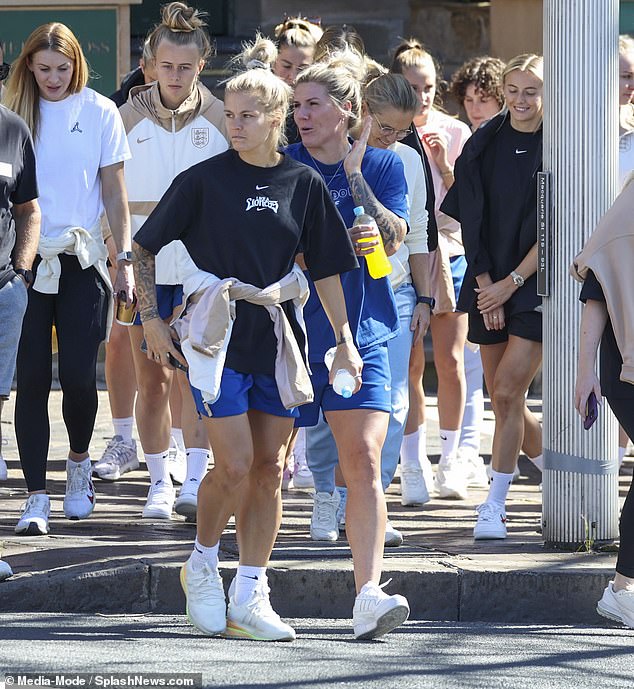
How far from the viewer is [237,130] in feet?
18.2

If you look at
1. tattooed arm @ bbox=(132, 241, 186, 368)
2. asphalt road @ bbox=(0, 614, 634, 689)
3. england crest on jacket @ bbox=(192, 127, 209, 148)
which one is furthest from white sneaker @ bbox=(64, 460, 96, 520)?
tattooed arm @ bbox=(132, 241, 186, 368)

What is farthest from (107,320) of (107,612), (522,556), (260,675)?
(260,675)

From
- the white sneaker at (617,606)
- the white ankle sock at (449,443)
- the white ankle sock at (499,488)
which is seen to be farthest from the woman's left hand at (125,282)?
the white sneaker at (617,606)

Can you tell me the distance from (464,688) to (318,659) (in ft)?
1.83

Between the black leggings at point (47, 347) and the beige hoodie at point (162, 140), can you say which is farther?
the beige hoodie at point (162, 140)

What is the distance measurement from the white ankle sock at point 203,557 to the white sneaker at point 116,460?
2729mm

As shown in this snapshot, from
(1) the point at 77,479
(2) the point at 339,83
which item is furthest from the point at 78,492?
(2) the point at 339,83

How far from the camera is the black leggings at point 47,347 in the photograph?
7031 millimetres

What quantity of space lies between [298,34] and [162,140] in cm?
153

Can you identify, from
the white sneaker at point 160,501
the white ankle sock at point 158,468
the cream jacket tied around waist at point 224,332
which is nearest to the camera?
the cream jacket tied around waist at point 224,332

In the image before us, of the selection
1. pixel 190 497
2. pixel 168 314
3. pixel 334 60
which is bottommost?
pixel 190 497

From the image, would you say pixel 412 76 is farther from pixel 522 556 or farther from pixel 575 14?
pixel 522 556

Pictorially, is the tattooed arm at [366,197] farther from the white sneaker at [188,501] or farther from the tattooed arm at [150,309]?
the white sneaker at [188,501]

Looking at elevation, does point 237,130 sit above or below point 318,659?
above
